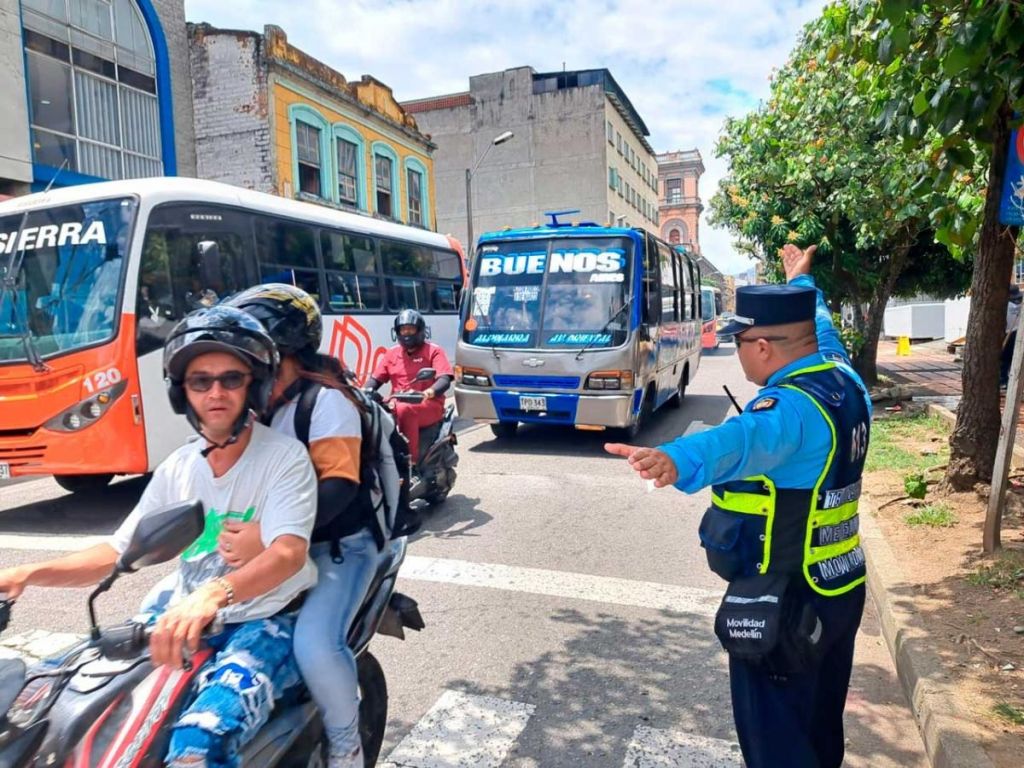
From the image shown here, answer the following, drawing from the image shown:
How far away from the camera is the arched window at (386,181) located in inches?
950

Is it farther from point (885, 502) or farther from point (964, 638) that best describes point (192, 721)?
point (885, 502)

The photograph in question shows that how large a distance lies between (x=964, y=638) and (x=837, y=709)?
5.90 feet

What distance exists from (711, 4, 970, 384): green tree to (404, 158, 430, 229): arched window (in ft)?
43.8

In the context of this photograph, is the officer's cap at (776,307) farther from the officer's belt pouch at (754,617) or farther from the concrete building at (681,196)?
the concrete building at (681,196)

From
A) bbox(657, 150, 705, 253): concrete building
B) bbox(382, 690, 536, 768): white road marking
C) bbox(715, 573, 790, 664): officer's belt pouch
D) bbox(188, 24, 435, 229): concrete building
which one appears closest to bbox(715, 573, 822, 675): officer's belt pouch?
bbox(715, 573, 790, 664): officer's belt pouch

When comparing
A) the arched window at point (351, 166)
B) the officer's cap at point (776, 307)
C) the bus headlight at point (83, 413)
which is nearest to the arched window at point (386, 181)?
the arched window at point (351, 166)

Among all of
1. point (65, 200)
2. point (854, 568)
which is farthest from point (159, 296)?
point (854, 568)

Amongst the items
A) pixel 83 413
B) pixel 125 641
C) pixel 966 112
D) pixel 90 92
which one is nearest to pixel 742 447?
pixel 125 641

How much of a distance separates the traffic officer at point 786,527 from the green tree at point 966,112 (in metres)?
1.69

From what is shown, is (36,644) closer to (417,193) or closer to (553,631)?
(553,631)

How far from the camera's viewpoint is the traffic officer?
212cm

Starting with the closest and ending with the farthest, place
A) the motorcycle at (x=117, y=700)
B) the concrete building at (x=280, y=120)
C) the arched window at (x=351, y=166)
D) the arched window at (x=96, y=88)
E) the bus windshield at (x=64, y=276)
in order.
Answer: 1. the motorcycle at (x=117, y=700)
2. the bus windshield at (x=64, y=276)
3. the arched window at (x=96, y=88)
4. the concrete building at (x=280, y=120)
5. the arched window at (x=351, y=166)

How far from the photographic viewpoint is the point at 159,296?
7008 millimetres

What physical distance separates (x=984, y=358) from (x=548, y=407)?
4562 mm
